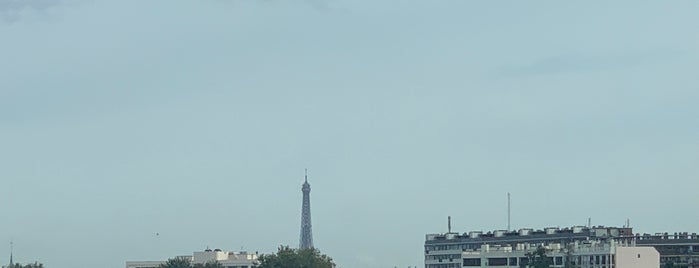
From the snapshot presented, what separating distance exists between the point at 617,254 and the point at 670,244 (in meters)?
31.6

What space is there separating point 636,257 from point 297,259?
152ft

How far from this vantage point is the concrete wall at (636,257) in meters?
163

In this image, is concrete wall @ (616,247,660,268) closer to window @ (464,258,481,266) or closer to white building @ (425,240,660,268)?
white building @ (425,240,660,268)

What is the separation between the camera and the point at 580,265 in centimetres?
16762

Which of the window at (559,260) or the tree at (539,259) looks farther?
the window at (559,260)

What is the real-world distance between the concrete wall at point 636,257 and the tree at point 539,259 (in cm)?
986

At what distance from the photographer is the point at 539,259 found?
563ft

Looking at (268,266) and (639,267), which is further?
(268,266)

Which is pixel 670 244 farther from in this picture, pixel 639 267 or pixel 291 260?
pixel 291 260

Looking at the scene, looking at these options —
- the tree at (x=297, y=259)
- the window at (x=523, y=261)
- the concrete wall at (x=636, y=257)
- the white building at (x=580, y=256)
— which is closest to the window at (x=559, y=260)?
→ the white building at (x=580, y=256)

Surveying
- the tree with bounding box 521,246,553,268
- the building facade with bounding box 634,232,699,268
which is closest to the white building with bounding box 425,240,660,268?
the tree with bounding box 521,246,553,268

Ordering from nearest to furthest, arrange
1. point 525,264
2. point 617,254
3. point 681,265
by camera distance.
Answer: point 617,254, point 525,264, point 681,265

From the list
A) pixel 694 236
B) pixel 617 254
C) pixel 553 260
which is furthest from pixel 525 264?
pixel 694 236

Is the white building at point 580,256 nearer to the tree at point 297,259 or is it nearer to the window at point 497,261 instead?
the window at point 497,261
